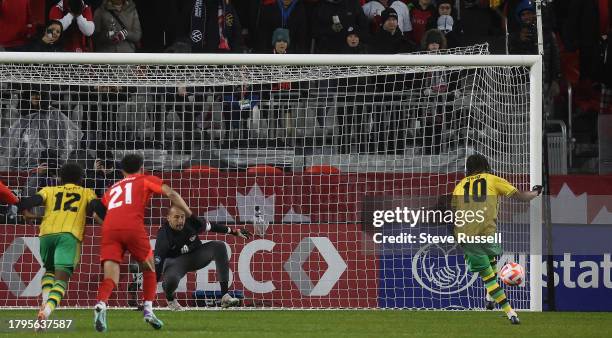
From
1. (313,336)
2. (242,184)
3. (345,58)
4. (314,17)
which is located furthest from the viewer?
(314,17)

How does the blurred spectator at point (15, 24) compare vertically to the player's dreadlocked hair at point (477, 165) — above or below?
above

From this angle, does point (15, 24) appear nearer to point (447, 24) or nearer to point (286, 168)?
point (286, 168)

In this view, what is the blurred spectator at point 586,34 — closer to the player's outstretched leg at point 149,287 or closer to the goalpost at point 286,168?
the goalpost at point 286,168

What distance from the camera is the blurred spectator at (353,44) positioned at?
59.1 feet

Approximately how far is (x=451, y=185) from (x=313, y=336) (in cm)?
507

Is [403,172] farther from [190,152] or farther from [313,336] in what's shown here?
[313,336]

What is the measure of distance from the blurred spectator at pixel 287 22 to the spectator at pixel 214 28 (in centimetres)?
52

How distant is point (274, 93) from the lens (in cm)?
1716

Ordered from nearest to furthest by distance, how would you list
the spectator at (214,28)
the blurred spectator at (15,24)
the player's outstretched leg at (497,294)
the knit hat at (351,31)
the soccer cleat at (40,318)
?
1. the soccer cleat at (40,318)
2. the player's outstretched leg at (497,294)
3. the blurred spectator at (15,24)
4. the spectator at (214,28)
5. the knit hat at (351,31)

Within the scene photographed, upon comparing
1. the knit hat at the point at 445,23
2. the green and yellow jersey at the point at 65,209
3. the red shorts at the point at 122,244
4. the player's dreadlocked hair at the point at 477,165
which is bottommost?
the red shorts at the point at 122,244

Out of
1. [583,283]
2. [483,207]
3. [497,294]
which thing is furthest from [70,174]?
[583,283]

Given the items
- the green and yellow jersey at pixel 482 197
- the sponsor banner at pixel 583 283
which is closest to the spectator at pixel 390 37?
the sponsor banner at pixel 583 283

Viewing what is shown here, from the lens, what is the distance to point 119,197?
12.1 meters

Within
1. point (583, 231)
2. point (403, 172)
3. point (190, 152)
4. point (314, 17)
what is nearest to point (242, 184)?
point (190, 152)
